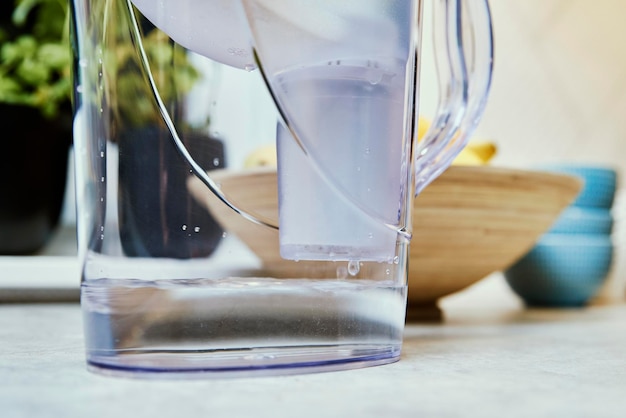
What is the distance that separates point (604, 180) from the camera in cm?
71

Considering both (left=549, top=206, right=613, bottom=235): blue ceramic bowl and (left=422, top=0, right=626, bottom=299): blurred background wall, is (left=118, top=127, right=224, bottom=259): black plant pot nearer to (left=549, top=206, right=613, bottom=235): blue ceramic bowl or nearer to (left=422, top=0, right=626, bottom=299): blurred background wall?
(left=549, top=206, right=613, bottom=235): blue ceramic bowl

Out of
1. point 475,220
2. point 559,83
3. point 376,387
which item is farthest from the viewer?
point 559,83

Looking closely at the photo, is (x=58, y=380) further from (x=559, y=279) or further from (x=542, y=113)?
(x=542, y=113)

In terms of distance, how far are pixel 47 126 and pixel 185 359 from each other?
0.61m

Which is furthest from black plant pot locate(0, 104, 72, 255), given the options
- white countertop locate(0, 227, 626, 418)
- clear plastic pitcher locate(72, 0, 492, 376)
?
clear plastic pitcher locate(72, 0, 492, 376)

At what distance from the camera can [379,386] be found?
0.23 meters

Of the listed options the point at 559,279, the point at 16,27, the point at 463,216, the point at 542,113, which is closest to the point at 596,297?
the point at 559,279

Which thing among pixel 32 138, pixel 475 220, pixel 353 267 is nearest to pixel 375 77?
pixel 353 267

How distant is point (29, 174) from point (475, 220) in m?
0.52

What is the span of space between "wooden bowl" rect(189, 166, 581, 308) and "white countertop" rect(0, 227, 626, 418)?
0.09m

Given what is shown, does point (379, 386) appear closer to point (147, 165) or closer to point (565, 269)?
point (147, 165)

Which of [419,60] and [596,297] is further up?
[419,60]

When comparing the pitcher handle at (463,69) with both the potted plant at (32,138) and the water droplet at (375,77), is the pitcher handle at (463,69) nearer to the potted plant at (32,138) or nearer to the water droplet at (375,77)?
the water droplet at (375,77)

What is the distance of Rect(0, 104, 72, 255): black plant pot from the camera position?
767 mm
